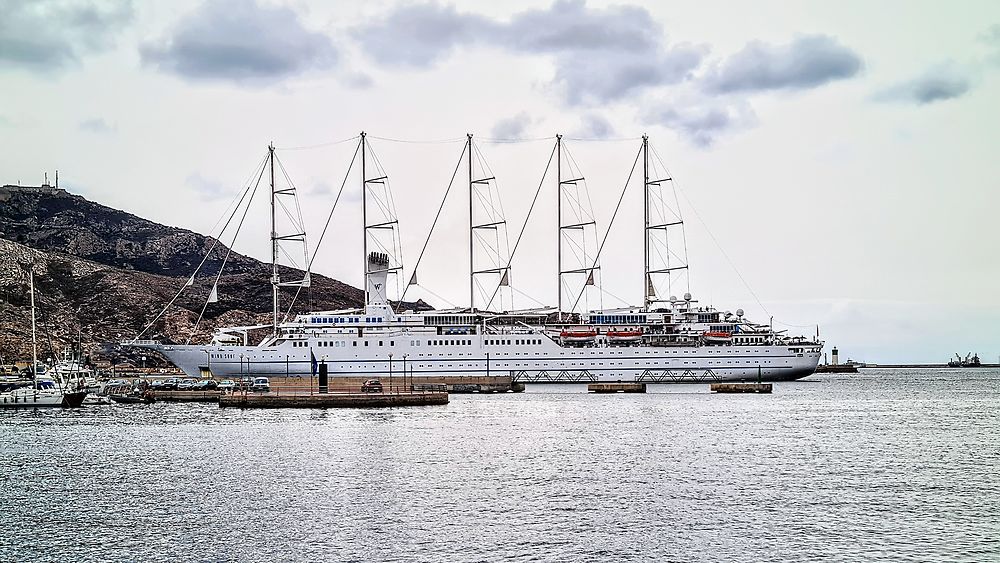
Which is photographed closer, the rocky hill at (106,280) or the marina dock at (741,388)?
the marina dock at (741,388)

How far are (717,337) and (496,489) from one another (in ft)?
198

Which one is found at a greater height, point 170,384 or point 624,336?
point 624,336

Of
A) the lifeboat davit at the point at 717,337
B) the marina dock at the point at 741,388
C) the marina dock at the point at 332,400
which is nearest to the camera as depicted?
the marina dock at the point at 332,400

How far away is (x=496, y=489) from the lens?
29656mm

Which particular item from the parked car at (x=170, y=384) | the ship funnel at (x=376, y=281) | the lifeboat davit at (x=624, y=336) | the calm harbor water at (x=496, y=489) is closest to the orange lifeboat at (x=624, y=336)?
the lifeboat davit at (x=624, y=336)

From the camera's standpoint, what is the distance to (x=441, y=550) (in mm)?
21938

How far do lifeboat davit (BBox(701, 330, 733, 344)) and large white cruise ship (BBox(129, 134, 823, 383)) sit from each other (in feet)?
0.29

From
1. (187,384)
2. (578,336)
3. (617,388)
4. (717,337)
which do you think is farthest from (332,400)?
(717,337)

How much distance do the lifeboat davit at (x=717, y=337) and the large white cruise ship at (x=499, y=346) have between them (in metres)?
0.09

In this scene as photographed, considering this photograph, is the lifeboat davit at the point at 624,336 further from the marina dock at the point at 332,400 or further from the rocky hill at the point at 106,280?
the rocky hill at the point at 106,280

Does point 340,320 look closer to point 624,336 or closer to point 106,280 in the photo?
point 624,336

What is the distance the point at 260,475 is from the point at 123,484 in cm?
423

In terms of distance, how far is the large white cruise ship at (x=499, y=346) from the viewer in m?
83.8

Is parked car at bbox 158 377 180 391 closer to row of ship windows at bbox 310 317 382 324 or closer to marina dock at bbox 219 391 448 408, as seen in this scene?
row of ship windows at bbox 310 317 382 324
